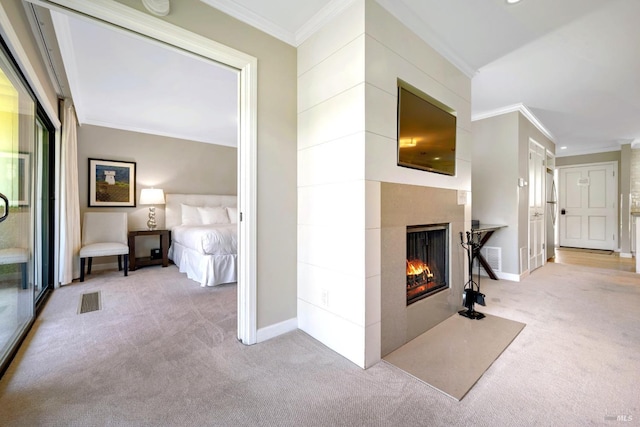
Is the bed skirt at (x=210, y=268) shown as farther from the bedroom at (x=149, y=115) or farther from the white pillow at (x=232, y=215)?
the white pillow at (x=232, y=215)

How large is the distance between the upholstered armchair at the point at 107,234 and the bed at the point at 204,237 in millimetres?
728

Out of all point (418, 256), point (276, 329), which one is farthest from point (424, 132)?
point (276, 329)

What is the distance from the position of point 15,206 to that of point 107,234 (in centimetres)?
242

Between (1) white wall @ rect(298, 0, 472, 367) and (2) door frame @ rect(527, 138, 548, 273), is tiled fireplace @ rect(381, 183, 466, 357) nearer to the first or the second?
(1) white wall @ rect(298, 0, 472, 367)

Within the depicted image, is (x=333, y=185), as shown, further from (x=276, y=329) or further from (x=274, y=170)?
(x=276, y=329)

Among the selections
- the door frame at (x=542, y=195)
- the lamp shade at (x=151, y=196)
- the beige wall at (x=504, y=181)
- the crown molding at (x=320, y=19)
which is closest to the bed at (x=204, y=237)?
the lamp shade at (x=151, y=196)

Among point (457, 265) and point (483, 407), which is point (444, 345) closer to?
point (483, 407)

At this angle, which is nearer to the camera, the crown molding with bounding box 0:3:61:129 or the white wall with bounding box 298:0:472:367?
the crown molding with bounding box 0:3:61:129

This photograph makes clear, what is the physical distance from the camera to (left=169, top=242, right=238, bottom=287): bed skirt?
3.34m

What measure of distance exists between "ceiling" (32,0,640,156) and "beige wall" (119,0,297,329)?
150 mm

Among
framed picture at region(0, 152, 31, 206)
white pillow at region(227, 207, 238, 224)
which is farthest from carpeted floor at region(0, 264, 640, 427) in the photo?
white pillow at region(227, 207, 238, 224)

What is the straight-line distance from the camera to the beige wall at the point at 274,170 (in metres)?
2.03

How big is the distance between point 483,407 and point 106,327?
278cm

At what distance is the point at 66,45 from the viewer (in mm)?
2389
